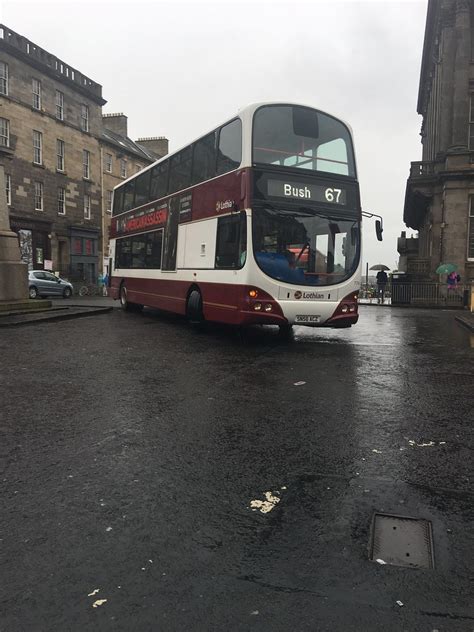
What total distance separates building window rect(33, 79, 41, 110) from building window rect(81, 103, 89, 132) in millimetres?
4699

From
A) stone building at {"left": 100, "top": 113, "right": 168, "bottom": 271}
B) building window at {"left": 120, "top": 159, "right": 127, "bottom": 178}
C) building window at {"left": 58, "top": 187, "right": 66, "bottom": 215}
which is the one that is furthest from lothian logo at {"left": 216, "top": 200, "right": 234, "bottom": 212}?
building window at {"left": 120, "top": 159, "right": 127, "bottom": 178}

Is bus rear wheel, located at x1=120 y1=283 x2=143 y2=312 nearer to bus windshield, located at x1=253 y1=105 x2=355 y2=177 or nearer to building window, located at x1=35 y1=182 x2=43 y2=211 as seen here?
bus windshield, located at x1=253 y1=105 x2=355 y2=177

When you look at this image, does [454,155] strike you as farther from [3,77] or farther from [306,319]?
[3,77]

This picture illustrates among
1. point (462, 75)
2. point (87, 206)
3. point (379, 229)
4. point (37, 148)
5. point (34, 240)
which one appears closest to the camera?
point (379, 229)

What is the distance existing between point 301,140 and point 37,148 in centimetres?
3093

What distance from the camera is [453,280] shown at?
83.4ft

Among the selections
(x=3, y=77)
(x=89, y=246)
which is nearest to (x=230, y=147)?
(x=3, y=77)

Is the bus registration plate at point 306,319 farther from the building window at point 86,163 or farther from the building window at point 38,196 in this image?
the building window at point 86,163

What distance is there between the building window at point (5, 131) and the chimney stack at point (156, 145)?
2335cm

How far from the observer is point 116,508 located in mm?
2789

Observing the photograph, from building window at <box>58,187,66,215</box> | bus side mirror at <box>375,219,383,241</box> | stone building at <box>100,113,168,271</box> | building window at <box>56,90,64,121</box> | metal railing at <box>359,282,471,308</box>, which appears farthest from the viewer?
stone building at <box>100,113,168,271</box>

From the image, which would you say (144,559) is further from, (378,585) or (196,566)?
(378,585)

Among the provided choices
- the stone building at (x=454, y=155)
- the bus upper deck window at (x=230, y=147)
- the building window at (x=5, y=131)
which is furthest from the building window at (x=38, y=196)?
the bus upper deck window at (x=230, y=147)

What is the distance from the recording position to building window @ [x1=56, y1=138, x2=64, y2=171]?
37.0 metres
